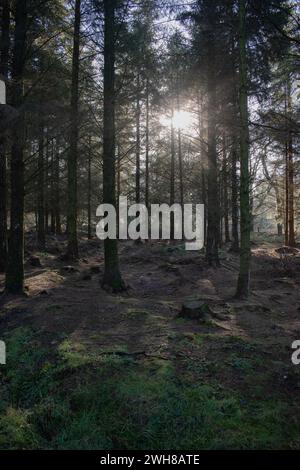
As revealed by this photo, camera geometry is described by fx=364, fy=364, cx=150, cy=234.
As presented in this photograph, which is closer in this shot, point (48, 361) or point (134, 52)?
point (48, 361)

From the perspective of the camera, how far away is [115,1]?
439 inches

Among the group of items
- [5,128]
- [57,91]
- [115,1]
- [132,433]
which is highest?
[115,1]

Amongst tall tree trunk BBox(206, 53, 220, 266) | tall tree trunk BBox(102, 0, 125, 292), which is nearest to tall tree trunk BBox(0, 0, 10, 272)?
tall tree trunk BBox(102, 0, 125, 292)

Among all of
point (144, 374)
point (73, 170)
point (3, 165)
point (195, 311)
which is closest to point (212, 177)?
point (73, 170)

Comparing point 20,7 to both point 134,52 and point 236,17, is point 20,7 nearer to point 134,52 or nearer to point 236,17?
point 134,52

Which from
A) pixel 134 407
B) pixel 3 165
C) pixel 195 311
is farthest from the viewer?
pixel 3 165

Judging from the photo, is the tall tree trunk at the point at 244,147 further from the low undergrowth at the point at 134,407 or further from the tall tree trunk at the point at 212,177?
the low undergrowth at the point at 134,407

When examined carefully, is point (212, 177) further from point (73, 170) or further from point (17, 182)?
point (17, 182)

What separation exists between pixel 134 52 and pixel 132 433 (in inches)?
450

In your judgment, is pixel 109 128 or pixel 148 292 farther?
pixel 148 292

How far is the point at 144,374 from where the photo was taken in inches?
222

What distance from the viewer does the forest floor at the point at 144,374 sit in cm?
448

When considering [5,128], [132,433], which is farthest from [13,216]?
[132,433]

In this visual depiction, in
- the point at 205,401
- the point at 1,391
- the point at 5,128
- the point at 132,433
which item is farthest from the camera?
the point at 5,128
